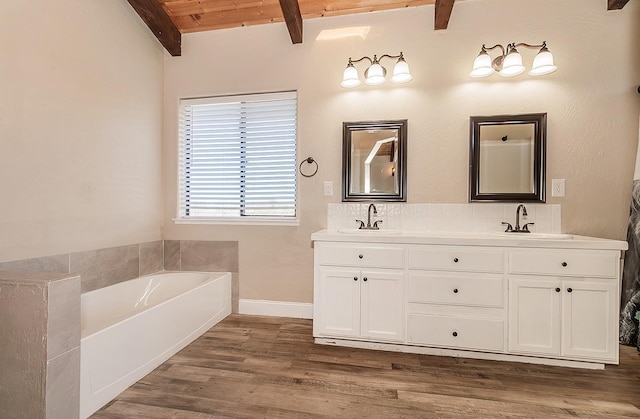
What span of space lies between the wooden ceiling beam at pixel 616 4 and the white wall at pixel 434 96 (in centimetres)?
4

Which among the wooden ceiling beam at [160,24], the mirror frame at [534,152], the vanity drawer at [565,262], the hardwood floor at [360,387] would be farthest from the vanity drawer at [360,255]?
the wooden ceiling beam at [160,24]

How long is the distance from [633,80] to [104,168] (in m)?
4.11

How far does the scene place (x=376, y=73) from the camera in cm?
245

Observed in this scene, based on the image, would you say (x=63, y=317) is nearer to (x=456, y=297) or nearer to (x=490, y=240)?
(x=456, y=297)

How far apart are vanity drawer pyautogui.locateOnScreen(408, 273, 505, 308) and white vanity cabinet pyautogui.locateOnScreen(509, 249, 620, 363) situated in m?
0.10

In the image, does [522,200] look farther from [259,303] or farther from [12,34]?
[12,34]

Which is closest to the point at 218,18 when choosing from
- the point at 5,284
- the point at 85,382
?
the point at 5,284

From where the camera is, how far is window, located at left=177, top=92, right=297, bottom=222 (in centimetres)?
285

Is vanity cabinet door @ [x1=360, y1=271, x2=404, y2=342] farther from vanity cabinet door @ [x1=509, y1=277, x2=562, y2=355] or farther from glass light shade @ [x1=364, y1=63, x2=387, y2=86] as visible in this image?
glass light shade @ [x1=364, y1=63, x2=387, y2=86]

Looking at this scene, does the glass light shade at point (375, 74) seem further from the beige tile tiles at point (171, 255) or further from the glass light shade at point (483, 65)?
the beige tile tiles at point (171, 255)

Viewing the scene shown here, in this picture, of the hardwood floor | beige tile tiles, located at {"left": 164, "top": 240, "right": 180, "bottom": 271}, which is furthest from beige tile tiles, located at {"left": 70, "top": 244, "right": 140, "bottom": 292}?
the hardwood floor

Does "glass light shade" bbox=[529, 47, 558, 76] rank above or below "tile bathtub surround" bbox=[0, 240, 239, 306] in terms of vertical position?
above

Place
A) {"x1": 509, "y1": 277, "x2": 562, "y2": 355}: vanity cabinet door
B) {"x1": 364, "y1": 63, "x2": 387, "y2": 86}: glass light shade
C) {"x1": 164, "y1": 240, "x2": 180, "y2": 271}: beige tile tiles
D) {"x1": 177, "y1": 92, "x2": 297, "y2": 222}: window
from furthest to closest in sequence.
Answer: {"x1": 164, "y1": 240, "x2": 180, "y2": 271}: beige tile tiles → {"x1": 177, "y1": 92, "x2": 297, "y2": 222}: window → {"x1": 364, "y1": 63, "x2": 387, "y2": 86}: glass light shade → {"x1": 509, "y1": 277, "x2": 562, "y2": 355}: vanity cabinet door

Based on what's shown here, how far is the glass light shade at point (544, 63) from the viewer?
2.17 m
